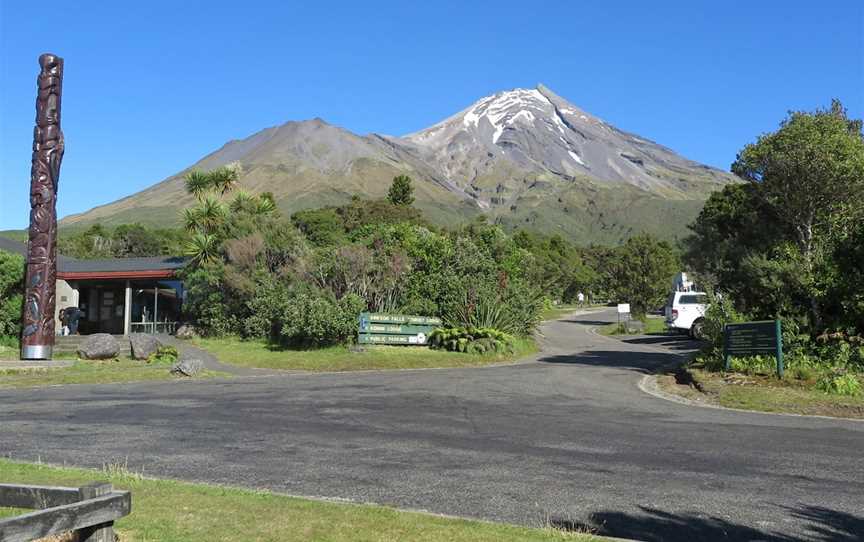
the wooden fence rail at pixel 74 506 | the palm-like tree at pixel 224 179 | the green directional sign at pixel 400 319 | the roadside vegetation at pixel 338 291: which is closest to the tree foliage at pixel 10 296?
the roadside vegetation at pixel 338 291

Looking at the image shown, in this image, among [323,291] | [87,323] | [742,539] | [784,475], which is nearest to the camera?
[742,539]

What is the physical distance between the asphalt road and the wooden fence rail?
8.12 ft

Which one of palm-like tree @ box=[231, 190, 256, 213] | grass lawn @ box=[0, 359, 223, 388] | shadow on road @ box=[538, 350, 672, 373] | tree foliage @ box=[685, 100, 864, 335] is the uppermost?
palm-like tree @ box=[231, 190, 256, 213]

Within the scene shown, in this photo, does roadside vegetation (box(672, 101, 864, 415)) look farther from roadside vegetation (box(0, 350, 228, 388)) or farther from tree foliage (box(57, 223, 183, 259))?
tree foliage (box(57, 223, 183, 259))

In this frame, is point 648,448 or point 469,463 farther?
point 648,448

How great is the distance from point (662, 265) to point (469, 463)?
4513 centimetres

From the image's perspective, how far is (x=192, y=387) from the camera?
52.5 ft

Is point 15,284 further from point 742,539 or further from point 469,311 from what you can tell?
point 742,539

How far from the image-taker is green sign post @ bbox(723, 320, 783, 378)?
50.3 feet

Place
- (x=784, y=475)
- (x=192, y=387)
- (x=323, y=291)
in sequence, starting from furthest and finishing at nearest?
(x=323, y=291)
(x=192, y=387)
(x=784, y=475)

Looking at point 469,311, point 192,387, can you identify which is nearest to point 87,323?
point 469,311

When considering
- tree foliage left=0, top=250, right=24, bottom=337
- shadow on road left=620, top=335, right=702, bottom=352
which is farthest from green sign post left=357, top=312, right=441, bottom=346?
tree foliage left=0, top=250, right=24, bottom=337

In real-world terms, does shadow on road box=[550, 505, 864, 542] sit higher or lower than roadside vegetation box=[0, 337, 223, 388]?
higher

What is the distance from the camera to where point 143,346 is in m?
22.9
